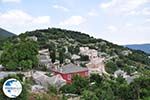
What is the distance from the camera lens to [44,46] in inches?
4146

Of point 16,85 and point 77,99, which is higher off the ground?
point 16,85

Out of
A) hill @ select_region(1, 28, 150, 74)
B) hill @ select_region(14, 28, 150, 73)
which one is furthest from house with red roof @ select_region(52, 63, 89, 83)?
hill @ select_region(14, 28, 150, 73)

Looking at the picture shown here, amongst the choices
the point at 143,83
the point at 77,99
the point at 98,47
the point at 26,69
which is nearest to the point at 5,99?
the point at 77,99

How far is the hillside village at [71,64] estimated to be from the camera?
43062 millimetres

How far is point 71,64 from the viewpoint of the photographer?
66.1m

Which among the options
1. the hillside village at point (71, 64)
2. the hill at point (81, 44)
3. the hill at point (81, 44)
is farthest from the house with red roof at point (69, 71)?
the hill at point (81, 44)

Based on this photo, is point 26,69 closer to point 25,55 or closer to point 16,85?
point 25,55

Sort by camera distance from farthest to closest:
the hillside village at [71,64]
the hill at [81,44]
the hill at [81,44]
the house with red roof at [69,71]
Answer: the hill at [81,44] < the hill at [81,44] < the house with red roof at [69,71] < the hillside village at [71,64]

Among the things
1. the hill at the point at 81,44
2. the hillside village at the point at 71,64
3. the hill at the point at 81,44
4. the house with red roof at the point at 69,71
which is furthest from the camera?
the hill at the point at 81,44

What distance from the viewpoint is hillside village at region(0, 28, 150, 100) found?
43.1 metres

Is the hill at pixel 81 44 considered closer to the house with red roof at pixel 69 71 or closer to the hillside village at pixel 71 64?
the hillside village at pixel 71 64

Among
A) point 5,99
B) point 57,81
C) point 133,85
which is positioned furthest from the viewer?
point 57,81

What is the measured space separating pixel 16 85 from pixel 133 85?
60.8ft

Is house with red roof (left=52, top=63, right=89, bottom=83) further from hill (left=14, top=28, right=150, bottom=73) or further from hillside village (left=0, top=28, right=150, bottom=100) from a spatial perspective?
hill (left=14, top=28, right=150, bottom=73)
